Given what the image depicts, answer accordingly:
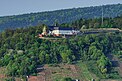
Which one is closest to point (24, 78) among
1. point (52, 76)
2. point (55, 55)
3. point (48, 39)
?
point (52, 76)

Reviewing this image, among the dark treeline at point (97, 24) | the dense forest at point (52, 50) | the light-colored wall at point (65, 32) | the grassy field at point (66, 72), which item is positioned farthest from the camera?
the dark treeline at point (97, 24)

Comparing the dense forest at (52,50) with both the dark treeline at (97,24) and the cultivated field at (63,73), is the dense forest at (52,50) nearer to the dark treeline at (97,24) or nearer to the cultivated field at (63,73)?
the cultivated field at (63,73)

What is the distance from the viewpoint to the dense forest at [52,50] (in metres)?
136

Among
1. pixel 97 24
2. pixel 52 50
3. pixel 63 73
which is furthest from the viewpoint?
pixel 97 24

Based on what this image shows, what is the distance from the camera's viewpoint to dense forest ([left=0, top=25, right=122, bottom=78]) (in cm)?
13645

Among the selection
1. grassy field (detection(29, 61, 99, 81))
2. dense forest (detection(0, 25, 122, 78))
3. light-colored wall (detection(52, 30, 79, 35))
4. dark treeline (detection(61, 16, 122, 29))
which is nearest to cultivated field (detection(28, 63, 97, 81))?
grassy field (detection(29, 61, 99, 81))

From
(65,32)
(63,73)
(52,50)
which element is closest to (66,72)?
(63,73)

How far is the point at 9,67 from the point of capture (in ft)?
447

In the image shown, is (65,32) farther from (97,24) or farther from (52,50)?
(97,24)

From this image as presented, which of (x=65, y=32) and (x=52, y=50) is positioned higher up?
(x=65, y=32)

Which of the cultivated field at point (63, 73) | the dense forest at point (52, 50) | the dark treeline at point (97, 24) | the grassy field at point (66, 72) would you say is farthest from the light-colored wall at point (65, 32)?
the cultivated field at point (63, 73)

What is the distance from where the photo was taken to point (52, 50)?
145 m

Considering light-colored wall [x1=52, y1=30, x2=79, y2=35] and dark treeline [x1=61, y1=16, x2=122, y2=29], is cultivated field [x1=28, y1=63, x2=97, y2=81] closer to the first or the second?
light-colored wall [x1=52, y1=30, x2=79, y2=35]

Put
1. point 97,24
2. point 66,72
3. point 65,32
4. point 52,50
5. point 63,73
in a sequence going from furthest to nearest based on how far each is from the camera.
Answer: point 97,24
point 65,32
point 52,50
point 66,72
point 63,73
